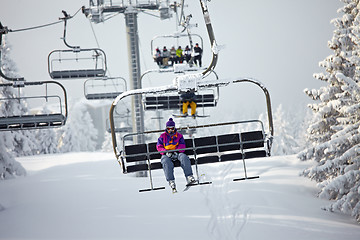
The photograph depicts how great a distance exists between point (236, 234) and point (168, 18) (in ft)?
45.7

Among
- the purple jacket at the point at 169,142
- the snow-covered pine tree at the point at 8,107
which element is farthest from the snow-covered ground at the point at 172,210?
the purple jacket at the point at 169,142

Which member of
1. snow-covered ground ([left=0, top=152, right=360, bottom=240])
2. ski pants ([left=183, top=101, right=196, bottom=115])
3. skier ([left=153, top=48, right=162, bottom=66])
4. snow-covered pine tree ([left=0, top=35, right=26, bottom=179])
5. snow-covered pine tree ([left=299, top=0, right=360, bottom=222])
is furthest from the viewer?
snow-covered pine tree ([left=0, top=35, right=26, bottom=179])

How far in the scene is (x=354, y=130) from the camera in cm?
1412

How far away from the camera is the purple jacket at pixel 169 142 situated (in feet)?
24.6

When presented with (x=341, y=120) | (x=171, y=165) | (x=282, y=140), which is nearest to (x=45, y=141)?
(x=282, y=140)

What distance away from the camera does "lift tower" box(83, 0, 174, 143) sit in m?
20.4

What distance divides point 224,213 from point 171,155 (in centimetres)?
856

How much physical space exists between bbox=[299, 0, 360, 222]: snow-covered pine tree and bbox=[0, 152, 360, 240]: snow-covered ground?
1324 millimetres

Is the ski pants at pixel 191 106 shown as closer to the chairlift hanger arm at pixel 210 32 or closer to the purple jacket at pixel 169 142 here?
the purple jacket at pixel 169 142

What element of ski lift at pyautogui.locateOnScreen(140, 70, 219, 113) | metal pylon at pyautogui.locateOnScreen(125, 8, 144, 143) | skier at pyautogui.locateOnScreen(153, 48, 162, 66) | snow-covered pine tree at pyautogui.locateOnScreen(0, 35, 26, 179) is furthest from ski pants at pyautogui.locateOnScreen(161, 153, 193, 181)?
snow-covered pine tree at pyautogui.locateOnScreen(0, 35, 26, 179)

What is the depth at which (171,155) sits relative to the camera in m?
7.59

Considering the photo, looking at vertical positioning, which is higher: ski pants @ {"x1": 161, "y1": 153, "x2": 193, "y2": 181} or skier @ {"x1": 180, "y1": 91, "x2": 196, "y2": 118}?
skier @ {"x1": 180, "y1": 91, "x2": 196, "y2": 118}

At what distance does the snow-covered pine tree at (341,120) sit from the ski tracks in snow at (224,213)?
3.86m

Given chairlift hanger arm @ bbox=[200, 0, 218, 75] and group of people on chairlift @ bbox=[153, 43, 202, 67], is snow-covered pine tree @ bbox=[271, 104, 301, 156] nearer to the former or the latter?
group of people on chairlift @ bbox=[153, 43, 202, 67]
